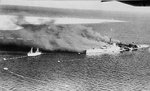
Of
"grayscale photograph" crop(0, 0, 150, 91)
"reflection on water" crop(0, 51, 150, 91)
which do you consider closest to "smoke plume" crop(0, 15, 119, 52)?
"grayscale photograph" crop(0, 0, 150, 91)

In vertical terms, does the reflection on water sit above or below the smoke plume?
below

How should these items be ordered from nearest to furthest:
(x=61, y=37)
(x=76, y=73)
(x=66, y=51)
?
(x=76, y=73) < (x=66, y=51) < (x=61, y=37)

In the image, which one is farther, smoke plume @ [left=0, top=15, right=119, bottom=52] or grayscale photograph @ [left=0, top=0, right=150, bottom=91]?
smoke plume @ [left=0, top=15, right=119, bottom=52]

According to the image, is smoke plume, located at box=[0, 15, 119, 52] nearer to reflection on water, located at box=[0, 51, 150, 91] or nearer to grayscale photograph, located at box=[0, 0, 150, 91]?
grayscale photograph, located at box=[0, 0, 150, 91]

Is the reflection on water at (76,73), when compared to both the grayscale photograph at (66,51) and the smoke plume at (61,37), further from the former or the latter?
the smoke plume at (61,37)

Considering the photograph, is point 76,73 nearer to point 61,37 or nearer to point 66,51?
point 66,51

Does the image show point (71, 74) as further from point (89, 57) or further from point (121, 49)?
point (121, 49)

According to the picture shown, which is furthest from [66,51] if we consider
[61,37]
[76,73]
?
[76,73]
